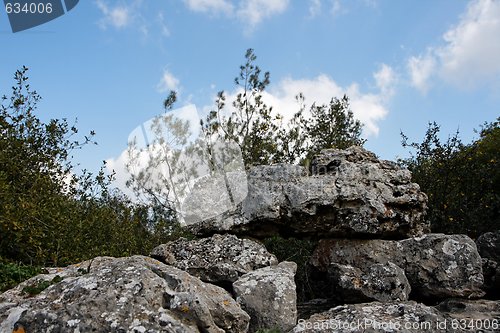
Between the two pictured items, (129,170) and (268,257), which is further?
(129,170)

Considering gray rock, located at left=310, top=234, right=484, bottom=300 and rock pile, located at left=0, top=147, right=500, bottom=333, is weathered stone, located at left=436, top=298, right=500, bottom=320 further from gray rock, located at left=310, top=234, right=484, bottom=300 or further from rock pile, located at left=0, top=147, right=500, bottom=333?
gray rock, located at left=310, top=234, right=484, bottom=300

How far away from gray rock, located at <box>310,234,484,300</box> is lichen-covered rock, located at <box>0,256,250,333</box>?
176 inches

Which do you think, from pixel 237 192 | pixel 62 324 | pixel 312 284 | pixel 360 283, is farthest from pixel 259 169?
pixel 62 324

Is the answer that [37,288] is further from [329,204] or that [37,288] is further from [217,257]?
[329,204]

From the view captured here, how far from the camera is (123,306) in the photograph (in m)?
5.87

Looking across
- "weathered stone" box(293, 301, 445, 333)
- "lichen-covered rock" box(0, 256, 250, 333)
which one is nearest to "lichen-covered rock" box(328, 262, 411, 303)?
"weathered stone" box(293, 301, 445, 333)

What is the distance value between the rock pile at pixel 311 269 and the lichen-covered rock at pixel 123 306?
0.05ft

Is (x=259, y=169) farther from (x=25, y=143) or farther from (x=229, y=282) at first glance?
(x=25, y=143)

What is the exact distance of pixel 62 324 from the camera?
5664 millimetres

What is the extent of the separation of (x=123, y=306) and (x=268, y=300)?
3034mm

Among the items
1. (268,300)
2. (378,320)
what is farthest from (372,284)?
(268,300)

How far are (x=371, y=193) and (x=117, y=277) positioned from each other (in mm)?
6481

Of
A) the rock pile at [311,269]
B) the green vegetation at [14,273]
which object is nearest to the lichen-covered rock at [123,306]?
the rock pile at [311,269]

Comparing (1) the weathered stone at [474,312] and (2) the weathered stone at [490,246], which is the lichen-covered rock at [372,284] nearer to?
(1) the weathered stone at [474,312]
